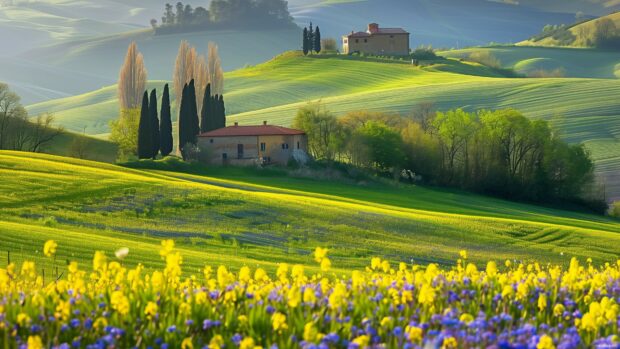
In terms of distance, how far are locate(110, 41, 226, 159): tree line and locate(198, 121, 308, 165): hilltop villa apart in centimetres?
223

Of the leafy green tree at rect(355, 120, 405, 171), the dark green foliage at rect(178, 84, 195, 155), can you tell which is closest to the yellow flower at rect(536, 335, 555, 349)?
the leafy green tree at rect(355, 120, 405, 171)

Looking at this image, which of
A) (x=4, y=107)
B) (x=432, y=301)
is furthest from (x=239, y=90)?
(x=432, y=301)

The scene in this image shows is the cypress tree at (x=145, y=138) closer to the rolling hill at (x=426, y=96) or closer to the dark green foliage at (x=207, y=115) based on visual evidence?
the dark green foliage at (x=207, y=115)

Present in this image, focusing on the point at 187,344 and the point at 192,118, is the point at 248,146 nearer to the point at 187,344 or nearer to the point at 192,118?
the point at 192,118

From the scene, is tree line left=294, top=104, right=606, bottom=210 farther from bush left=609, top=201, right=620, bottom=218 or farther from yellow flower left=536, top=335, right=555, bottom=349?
yellow flower left=536, top=335, right=555, bottom=349

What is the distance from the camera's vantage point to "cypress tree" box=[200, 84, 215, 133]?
102 m

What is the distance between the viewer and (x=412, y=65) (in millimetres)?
194500

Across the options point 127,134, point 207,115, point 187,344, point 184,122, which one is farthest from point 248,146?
point 187,344

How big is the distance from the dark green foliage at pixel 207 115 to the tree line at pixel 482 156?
12.7 m

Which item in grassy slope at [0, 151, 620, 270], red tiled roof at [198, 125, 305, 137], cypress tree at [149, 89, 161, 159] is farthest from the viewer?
red tiled roof at [198, 125, 305, 137]

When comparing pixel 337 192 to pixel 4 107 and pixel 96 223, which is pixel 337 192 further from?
pixel 4 107

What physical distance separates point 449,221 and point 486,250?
331 inches

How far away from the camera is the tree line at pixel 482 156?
95.6 metres

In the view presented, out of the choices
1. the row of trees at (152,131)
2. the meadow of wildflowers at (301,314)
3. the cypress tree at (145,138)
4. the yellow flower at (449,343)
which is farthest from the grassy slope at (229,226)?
the yellow flower at (449,343)
